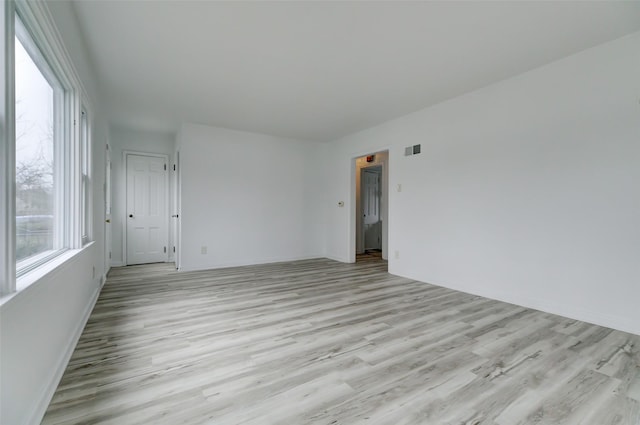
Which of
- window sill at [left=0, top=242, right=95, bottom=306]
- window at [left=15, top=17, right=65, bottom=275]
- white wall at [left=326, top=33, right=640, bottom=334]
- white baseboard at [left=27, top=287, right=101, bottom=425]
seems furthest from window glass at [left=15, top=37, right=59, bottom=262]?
white wall at [left=326, top=33, right=640, bottom=334]

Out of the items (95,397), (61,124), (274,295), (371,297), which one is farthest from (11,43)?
(371,297)

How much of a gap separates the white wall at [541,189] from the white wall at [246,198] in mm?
2527

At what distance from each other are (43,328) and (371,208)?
6807 millimetres

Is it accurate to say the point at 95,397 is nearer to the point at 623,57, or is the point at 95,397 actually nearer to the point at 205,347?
the point at 205,347

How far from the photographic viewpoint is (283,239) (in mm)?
5996

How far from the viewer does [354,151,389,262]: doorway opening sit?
6.68 metres

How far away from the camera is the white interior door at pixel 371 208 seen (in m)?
7.40

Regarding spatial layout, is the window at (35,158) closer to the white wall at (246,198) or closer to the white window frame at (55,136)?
the white window frame at (55,136)

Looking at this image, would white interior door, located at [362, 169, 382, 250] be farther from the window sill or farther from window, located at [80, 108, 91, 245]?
the window sill

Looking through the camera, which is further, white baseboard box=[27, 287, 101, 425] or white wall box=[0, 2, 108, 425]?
white baseboard box=[27, 287, 101, 425]

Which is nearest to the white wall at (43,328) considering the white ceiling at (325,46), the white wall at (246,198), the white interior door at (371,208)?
the white ceiling at (325,46)

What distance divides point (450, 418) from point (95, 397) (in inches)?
77.5

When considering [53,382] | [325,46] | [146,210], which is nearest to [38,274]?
[53,382]

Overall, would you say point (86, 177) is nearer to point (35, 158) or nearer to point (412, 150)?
point (35, 158)
